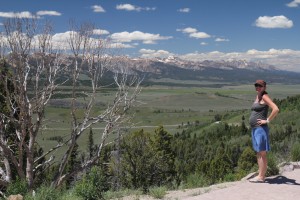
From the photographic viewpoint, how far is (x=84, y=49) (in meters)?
13.2

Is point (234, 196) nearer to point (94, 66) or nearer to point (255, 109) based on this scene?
point (255, 109)

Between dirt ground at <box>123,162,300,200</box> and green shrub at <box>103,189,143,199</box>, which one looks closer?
dirt ground at <box>123,162,300,200</box>

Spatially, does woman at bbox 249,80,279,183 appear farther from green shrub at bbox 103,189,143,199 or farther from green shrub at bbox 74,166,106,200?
green shrub at bbox 74,166,106,200

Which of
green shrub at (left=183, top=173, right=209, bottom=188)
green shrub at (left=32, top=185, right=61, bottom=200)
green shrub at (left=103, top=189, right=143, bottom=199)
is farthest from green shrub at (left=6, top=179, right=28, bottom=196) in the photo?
green shrub at (left=183, top=173, right=209, bottom=188)

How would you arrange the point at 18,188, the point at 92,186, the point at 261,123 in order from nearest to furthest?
the point at 92,186, the point at 18,188, the point at 261,123

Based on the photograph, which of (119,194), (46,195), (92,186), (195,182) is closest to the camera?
(46,195)

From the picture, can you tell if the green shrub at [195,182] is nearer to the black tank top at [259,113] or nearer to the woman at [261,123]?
the woman at [261,123]

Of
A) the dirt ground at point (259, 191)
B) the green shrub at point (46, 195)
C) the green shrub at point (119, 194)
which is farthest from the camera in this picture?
the green shrub at point (119, 194)

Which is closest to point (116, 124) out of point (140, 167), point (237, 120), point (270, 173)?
point (270, 173)

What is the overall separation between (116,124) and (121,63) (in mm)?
2507

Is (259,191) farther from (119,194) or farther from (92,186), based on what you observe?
(92,186)

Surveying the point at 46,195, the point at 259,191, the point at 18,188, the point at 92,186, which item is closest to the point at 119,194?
the point at 92,186

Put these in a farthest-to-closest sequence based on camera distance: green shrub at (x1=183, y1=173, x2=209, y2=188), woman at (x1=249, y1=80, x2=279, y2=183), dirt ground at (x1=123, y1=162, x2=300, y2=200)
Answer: green shrub at (x1=183, y1=173, x2=209, y2=188) → woman at (x1=249, y1=80, x2=279, y2=183) → dirt ground at (x1=123, y1=162, x2=300, y2=200)

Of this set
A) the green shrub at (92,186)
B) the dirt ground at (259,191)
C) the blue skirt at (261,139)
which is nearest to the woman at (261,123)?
the blue skirt at (261,139)
